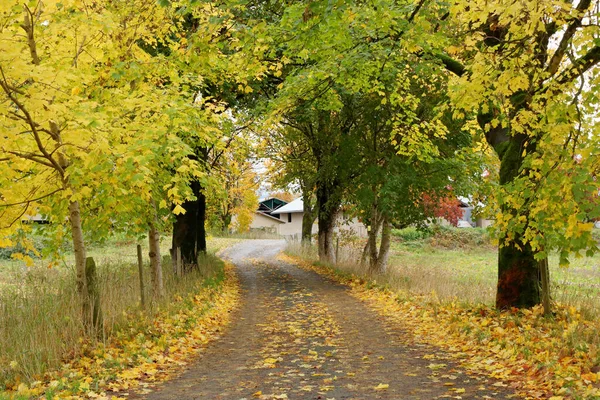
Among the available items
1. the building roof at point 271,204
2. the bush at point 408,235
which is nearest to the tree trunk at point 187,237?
the bush at point 408,235

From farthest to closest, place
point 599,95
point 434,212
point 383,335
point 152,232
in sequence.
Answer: point 434,212
point 152,232
point 383,335
point 599,95

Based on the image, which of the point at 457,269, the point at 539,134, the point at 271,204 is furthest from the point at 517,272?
the point at 271,204

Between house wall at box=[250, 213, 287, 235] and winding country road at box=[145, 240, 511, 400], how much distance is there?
62537 millimetres

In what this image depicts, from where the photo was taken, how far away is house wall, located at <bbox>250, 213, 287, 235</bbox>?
75938mm

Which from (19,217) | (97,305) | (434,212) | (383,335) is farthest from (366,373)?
(434,212)

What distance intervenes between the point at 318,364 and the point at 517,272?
13.6 ft

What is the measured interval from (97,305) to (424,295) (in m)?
7.25

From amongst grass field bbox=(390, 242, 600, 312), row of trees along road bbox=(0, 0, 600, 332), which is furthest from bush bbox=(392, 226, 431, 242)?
row of trees along road bbox=(0, 0, 600, 332)

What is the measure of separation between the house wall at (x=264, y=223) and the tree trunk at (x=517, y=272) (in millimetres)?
65836

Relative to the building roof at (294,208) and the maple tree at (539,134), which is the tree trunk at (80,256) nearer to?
the maple tree at (539,134)

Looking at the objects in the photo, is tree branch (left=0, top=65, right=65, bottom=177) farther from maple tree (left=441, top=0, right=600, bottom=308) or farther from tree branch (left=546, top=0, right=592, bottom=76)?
tree branch (left=546, top=0, right=592, bottom=76)

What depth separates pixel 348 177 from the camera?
64.7ft

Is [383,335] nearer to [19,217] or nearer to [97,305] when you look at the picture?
[97,305]

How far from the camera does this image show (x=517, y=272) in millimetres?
9727
